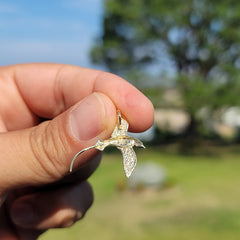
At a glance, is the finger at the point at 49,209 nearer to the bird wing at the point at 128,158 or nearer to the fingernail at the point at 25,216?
the fingernail at the point at 25,216

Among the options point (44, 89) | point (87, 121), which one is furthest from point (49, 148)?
point (44, 89)

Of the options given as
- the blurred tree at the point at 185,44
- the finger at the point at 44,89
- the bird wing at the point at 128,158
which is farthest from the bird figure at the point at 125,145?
the blurred tree at the point at 185,44

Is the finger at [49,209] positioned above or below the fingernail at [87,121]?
below

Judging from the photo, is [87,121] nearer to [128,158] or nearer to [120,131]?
[120,131]

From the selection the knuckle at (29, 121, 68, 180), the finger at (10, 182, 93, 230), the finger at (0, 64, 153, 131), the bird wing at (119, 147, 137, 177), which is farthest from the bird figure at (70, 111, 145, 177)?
the finger at (10, 182, 93, 230)

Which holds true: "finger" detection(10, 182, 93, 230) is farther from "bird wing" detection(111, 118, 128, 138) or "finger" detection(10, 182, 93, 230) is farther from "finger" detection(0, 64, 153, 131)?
"bird wing" detection(111, 118, 128, 138)
